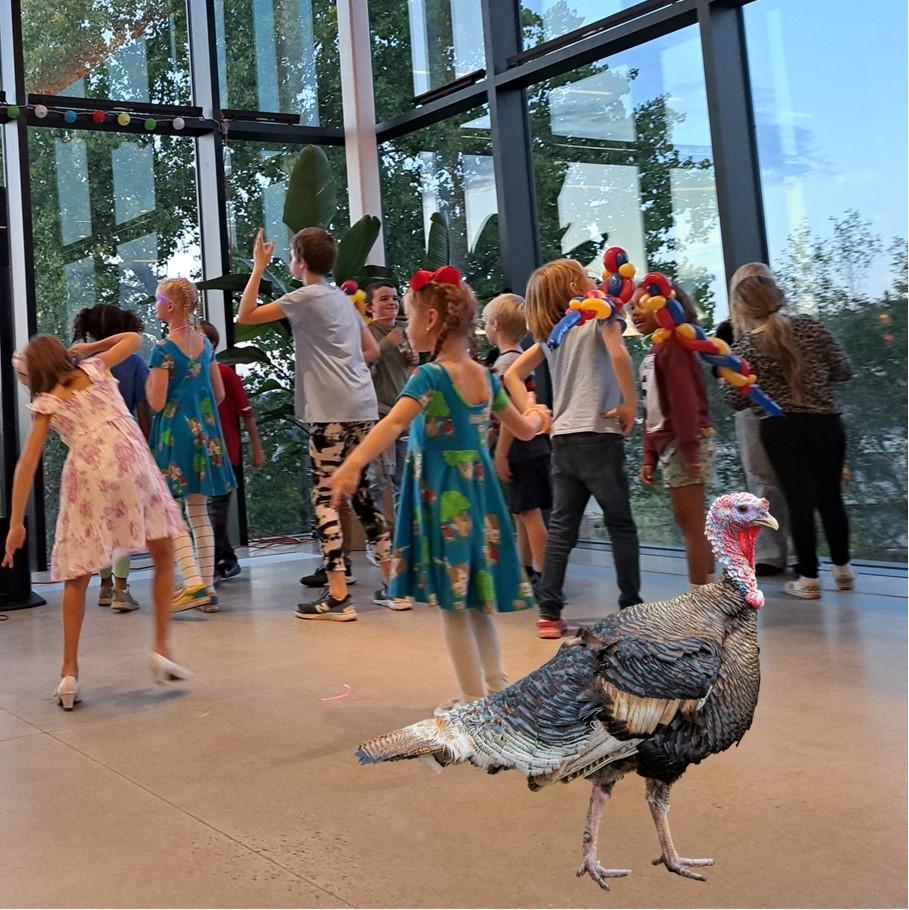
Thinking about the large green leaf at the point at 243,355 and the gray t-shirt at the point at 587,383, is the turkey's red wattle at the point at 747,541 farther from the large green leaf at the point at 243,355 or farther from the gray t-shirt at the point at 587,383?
the large green leaf at the point at 243,355

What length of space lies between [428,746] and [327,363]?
11.5 feet

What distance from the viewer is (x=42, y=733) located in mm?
3748

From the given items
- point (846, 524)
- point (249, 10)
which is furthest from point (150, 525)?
point (249, 10)

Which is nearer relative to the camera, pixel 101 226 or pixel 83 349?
pixel 83 349

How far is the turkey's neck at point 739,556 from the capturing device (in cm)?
212

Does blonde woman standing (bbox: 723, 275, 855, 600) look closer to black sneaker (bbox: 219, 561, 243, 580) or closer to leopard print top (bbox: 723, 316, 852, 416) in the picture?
leopard print top (bbox: 723, 316, 852, 416)

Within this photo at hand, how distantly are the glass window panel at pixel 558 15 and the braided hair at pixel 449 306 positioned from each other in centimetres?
442

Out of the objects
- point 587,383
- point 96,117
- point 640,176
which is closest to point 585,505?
point 587,383

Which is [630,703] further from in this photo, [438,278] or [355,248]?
[355,248]

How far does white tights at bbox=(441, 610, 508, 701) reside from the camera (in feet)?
11.2

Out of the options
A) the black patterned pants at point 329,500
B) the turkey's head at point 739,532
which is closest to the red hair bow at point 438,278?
the turkey's head at point 739,532

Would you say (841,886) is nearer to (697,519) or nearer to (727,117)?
(697,519)

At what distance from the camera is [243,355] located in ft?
25.7

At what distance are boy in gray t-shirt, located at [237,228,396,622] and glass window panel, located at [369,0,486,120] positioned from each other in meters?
3.51
